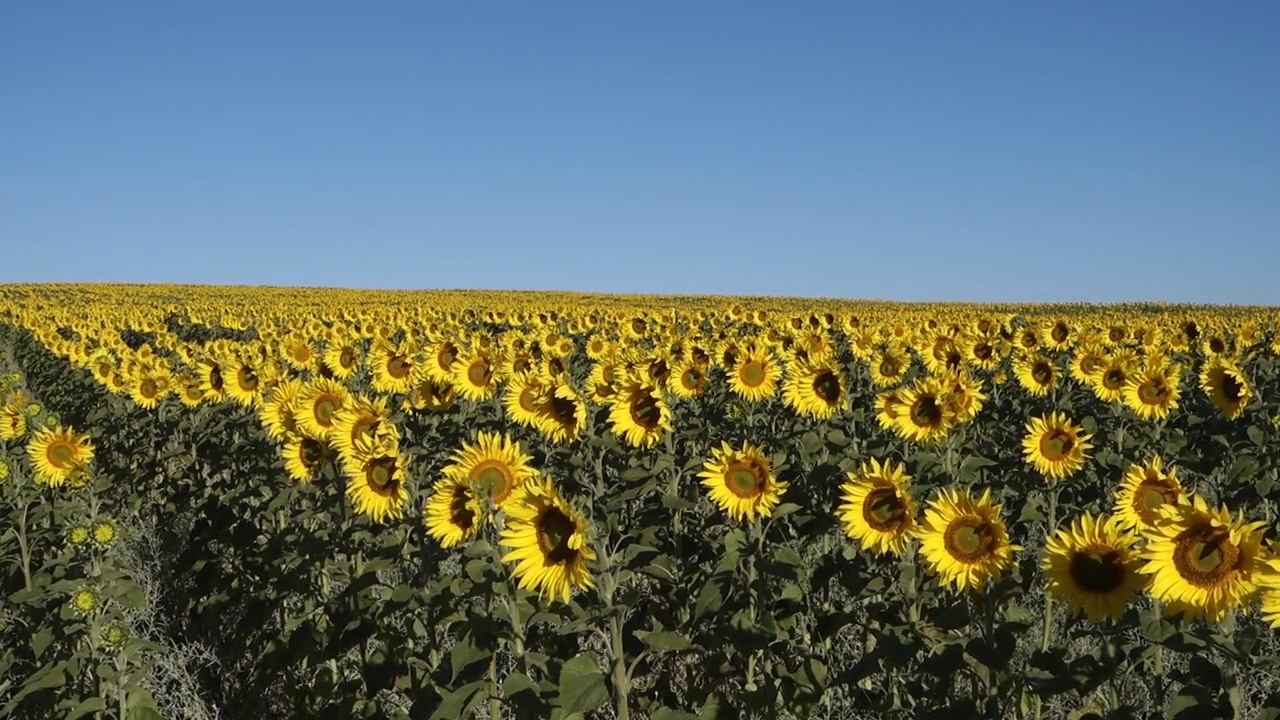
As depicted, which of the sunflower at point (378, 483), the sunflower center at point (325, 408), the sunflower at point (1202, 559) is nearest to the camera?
the sunflower at point (1202, 559)

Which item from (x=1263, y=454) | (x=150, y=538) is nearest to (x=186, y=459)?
(x=150, y=538)

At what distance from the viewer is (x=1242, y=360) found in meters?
10.2

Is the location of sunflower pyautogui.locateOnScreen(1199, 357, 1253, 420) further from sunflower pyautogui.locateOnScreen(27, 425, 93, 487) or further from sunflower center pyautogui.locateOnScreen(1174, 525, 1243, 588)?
sunflower pyautogui.locateOnScreen(27, 425, 93, 487)

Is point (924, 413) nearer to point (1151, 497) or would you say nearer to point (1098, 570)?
point (1151, 497)

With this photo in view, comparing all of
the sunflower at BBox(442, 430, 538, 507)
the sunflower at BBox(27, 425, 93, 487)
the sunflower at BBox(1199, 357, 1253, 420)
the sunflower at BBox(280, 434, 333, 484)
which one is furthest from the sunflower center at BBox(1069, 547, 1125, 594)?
the sunflower at BBox(27, 425, 93, 487)

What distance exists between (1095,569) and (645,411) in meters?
3.17

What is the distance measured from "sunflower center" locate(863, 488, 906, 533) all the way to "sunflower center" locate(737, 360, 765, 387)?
337 cm

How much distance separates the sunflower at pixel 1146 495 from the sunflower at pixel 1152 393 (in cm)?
359

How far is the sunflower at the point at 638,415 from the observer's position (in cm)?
603

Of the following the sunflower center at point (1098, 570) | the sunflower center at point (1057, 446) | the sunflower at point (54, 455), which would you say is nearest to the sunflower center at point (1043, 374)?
the sunflower center at point (1057, 446)

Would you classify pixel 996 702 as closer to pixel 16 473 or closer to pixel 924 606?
pixel 924 606

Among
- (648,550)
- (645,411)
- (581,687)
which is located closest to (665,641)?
→ (581,687)

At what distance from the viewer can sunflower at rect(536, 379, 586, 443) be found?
19.1 feet

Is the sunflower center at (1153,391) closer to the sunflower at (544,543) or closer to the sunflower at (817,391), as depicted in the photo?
the sunflower at (817,391)
